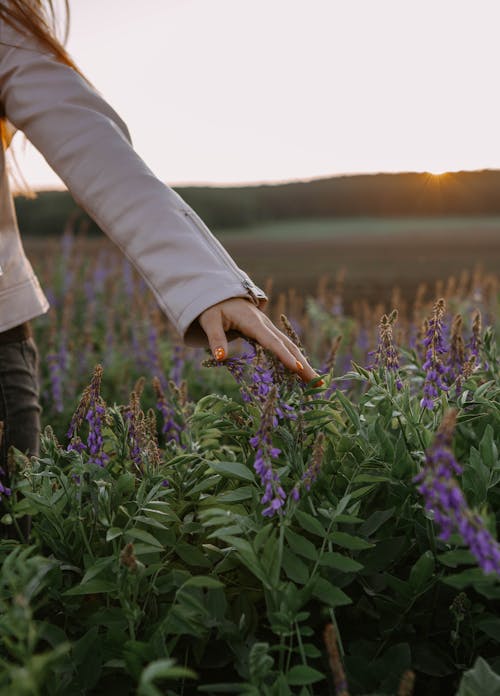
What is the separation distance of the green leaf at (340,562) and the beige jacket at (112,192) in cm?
58

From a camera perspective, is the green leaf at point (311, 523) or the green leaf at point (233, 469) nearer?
the green leaf at point (311, 523)

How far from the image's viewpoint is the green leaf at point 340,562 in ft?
4.36

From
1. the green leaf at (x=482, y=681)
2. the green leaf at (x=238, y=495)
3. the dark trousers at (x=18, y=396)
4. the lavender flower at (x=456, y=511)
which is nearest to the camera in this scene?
the lavender flower at (x=456, y=511)

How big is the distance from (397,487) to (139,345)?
3812 mm

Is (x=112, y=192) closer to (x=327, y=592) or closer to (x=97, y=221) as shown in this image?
(x=97, y=221)

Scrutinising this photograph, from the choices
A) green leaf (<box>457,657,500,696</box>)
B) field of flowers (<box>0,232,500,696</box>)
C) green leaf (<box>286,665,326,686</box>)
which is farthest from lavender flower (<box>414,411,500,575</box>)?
green leaf (<box>286,665,326,686</box>)

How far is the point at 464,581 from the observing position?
1.18 meters

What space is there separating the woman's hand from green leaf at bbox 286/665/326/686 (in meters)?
0.57

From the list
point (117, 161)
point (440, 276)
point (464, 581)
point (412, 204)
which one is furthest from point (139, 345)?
point (412, 204)

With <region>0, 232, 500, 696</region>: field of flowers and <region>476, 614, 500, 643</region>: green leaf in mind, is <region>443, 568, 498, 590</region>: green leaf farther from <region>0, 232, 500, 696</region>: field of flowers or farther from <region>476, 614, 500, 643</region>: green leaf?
<region>476, 614, 500, 643</region>: green leaf

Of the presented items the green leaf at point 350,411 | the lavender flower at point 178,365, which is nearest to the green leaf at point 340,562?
the green leaf at point 350,411

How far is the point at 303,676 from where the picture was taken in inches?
47.3

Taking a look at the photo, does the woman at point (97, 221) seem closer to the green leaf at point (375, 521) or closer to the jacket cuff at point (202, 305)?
the jacket cuff at point (202, 305)

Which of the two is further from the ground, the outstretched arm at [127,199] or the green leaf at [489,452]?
the outstretched arm at [127,199]
